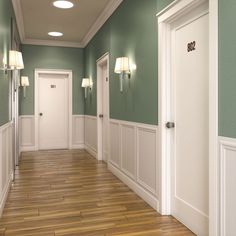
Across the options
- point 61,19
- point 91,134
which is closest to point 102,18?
point 61,19

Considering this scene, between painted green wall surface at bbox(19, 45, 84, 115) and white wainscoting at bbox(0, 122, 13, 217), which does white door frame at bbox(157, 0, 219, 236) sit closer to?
white wainscoting at bbox(0, 122, 13, 217)

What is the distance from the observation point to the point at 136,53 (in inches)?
136

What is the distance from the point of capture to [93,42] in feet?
19.6

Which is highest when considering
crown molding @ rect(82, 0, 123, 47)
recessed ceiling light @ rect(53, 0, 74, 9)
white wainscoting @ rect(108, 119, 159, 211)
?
recessed ceiling light @ rect(53, 0, 74, 9)

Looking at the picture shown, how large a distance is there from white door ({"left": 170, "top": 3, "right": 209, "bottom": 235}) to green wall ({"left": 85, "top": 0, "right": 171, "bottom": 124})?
0.33 meters

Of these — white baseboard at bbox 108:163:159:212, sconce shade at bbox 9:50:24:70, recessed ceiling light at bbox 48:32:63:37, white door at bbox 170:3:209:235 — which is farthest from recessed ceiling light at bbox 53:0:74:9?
white baseboard at bbox 108:163:159:212

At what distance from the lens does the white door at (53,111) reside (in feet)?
23.0

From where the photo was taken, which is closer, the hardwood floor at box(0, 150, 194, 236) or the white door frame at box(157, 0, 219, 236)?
the white door frame at box(157, 0, 219, 236)

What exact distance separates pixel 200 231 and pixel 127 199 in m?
Result: 1.13

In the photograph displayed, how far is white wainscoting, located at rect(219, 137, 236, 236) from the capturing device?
1.78 metres

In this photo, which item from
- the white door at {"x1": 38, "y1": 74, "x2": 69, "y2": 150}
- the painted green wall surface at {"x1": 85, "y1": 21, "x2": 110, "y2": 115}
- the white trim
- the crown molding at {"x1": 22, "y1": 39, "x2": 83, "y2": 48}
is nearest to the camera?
the white trim

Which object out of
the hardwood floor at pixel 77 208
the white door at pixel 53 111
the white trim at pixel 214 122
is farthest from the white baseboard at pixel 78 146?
the white trim at pixel 214 122

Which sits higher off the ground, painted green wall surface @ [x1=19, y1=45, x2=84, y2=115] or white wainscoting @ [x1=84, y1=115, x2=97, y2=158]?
painted green wall surface @ [x1=19, y1=45, x2=84, y2=115]

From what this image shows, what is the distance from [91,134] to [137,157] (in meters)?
2.98
